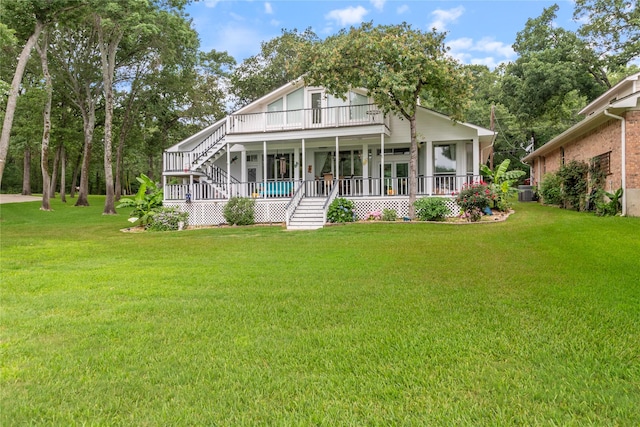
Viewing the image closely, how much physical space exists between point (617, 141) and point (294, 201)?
11.5 metres

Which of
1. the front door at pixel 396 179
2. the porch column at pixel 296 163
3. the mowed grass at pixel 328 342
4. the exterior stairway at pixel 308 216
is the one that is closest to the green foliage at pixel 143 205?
the exterior stairway at pixel 308 216

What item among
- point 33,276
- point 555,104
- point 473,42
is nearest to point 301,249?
point 33,276

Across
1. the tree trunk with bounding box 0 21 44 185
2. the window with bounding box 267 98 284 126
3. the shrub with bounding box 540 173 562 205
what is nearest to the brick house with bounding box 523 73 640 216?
the shrub with bounding box 540 173 562 205

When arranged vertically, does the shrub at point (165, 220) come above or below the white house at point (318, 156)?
below

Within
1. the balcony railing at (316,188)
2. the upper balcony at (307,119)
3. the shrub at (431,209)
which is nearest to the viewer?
the shrub at (431,209)

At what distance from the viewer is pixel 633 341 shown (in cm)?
319

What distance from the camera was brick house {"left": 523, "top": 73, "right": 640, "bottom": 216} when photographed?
12328 mm

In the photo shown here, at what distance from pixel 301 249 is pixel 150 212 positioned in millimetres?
9550

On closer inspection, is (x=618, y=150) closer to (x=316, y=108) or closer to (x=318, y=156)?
(x=316, y=108)

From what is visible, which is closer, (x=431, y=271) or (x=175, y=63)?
(x=431, y=271)

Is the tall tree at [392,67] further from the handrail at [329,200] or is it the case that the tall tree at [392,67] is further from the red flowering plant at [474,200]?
the handrail at [329,200]

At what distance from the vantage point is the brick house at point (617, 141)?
40.4 ft

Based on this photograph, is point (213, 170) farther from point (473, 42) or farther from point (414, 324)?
point (414, 324)

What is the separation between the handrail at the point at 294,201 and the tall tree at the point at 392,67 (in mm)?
4093
